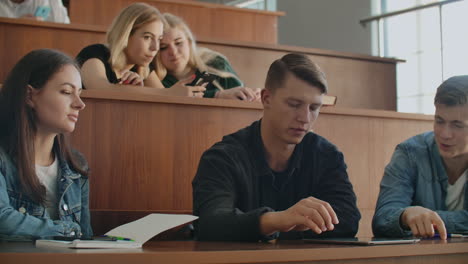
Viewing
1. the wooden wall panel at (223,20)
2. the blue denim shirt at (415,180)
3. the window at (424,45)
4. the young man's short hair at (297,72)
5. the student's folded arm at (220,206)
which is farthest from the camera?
the window at (424,45)

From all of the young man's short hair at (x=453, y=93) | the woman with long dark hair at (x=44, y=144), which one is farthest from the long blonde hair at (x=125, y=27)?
the young man's short hair at (x=453, y=93)

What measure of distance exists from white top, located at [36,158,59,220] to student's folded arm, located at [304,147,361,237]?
0.52 m

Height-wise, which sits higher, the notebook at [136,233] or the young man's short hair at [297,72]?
the young man's short hair at [297,72]

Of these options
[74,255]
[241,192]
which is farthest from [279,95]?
[74,255]

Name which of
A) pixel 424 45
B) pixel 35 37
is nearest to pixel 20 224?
pixel 35 37

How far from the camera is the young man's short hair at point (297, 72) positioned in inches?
57.9

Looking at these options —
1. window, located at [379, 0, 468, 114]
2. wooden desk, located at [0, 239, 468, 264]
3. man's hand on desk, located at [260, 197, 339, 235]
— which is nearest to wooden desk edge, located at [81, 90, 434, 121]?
man's hand on desk, located at [260, 197, 339, 235]

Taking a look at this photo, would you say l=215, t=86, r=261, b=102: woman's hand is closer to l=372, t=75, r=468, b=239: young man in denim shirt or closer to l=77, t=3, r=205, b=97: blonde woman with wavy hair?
l=77, t=3, r=205, b=97: blonde woman with wavy hair

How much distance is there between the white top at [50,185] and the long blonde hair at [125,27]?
78cm

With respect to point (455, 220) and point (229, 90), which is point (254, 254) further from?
point (229, 90)

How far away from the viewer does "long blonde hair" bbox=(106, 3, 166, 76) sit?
86.7 inches

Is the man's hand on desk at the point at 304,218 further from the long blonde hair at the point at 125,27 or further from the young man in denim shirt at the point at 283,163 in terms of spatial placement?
the long blonde hair at the point at 125,27

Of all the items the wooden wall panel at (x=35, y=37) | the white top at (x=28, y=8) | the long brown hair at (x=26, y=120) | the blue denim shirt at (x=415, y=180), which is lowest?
the blue denim shirt at (x=415, y=180)

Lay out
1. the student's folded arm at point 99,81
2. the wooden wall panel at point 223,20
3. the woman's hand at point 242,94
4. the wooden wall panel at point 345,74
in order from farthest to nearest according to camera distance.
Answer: the wooden wall panel at point 223,20 → the wooden wall panel at point 345,74 → the woman's hand at point 242,94 → the student's folded arm at point 99,81
